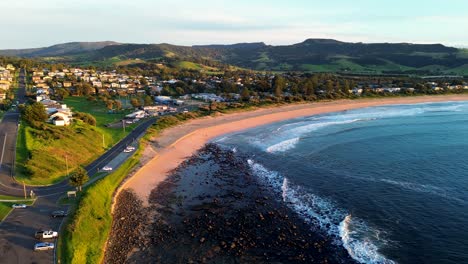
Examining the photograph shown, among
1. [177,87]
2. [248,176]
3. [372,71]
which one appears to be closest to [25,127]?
[248,176]

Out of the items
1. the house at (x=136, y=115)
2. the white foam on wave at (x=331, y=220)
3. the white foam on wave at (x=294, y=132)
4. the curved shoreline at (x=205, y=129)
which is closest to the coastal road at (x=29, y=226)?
the curved shoreline at (x=205, y=129)

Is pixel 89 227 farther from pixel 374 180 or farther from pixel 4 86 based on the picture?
pixel 4 86

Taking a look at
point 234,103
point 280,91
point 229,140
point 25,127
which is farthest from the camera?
point 280,91

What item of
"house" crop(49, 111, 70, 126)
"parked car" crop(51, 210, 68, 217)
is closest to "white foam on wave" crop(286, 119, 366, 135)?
"house" crop(49, 111, 70, 126)

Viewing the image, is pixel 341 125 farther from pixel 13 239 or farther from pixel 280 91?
pixel 13 239

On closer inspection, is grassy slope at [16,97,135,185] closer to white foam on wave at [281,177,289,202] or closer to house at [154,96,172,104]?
white foam on wave at [281,177,289,202]
